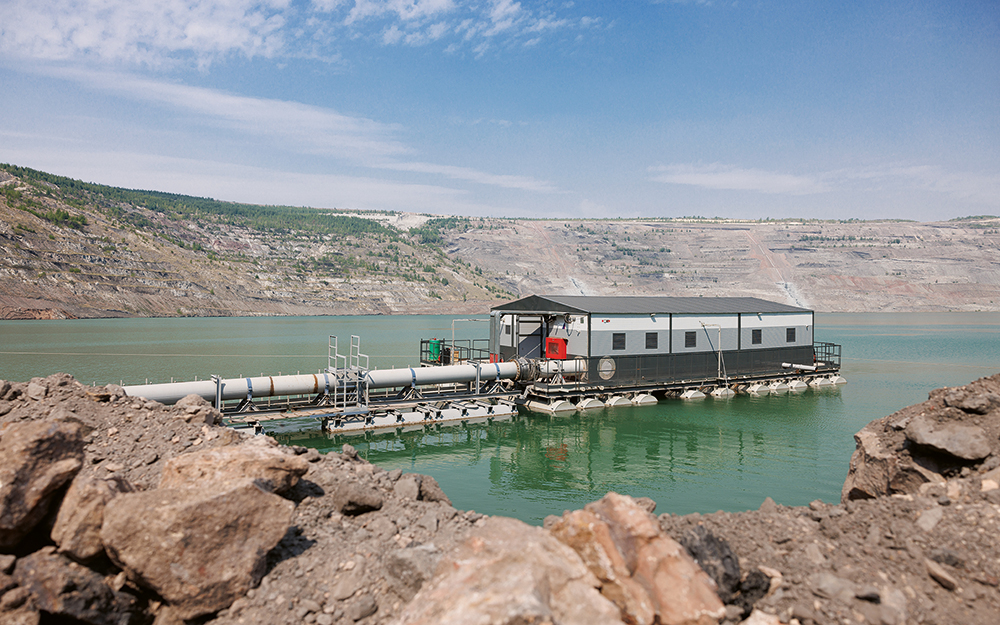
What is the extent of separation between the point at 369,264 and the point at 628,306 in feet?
430

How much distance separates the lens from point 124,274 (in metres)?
103

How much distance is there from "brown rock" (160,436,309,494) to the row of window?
22.6 metres

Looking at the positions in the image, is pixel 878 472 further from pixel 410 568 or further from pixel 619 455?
pixel 619 455

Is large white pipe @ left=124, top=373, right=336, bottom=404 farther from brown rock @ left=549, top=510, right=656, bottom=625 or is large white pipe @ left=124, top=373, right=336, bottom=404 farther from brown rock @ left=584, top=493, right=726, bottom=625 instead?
brown rock @ left=584, top=493, right=726, bottom=625

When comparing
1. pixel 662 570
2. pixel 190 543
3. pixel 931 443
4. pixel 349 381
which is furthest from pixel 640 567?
pixel 349 381

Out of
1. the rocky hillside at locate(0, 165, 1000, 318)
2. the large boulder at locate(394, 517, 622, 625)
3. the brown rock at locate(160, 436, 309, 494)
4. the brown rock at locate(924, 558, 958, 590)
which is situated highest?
the rocky hillside at locate(0, 165, 1000, 318)

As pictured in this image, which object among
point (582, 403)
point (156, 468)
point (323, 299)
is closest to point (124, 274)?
point (323, 299)

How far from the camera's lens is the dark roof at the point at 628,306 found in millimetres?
29641

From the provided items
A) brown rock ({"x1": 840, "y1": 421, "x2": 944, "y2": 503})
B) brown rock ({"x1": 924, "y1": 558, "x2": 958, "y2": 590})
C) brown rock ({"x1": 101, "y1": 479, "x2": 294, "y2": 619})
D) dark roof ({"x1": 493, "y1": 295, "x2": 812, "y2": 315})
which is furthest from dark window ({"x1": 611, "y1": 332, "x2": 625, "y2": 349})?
brown rock ({"x1": 101, "y1": 479, "x2": 294, "y2": 619})

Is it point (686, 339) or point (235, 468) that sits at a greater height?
point (686, 339)

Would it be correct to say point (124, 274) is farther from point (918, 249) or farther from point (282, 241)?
point (918, 249)

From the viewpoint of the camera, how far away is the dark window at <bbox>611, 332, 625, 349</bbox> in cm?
2931

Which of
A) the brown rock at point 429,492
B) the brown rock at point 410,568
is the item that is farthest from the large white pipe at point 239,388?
the brown rock at point 410,568

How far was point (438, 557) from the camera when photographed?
7.20 metres
